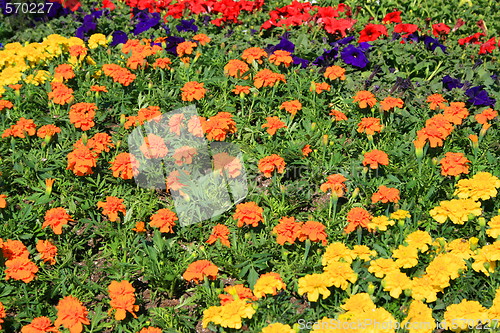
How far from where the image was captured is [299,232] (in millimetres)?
3416

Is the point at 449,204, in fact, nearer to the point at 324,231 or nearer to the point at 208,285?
the point at 324,231

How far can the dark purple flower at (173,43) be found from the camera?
5082 millimetres

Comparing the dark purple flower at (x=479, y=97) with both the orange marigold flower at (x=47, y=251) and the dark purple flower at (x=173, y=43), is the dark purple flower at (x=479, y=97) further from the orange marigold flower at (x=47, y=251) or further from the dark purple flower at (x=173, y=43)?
the orange marigold flower at (x=47, y=251)

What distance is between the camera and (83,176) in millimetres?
3928

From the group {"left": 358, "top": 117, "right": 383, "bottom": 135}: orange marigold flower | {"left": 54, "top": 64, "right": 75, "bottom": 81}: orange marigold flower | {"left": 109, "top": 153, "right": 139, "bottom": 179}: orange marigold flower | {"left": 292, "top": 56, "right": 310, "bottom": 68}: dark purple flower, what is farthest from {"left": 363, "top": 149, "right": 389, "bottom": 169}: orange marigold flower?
{"left": 54, "top": 64, "right": 75, "bottom": 81}: orange marigold flower

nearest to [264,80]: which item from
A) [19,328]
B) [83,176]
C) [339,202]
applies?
[339,202]

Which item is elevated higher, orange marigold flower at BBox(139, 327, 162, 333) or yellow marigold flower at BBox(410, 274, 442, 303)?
yellow marigold flower at BBox(410, 274, 442, 303)

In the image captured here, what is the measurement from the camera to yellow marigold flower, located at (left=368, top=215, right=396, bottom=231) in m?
3.47

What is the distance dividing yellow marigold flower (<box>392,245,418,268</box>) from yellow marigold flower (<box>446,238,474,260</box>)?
9.5 inches

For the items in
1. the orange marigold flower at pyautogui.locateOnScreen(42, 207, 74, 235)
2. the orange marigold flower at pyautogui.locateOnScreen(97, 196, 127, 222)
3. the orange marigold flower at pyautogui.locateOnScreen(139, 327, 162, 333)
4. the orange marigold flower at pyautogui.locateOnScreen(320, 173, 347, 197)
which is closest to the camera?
the orange marigold flower at pyautogui.locateOnScreen(139, 327, 162, 333)

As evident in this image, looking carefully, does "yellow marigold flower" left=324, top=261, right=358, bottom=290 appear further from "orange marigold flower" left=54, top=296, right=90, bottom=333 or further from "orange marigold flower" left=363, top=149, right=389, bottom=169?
"orange marigold flower" left=54, top=296, right=90, bottom=333

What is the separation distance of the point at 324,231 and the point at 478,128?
1.57 meters

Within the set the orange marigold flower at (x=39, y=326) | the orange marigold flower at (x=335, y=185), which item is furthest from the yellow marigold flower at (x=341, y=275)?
the orange marigold flower at (x=39, y=326)

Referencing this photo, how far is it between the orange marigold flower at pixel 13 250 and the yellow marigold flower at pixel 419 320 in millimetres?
2009
